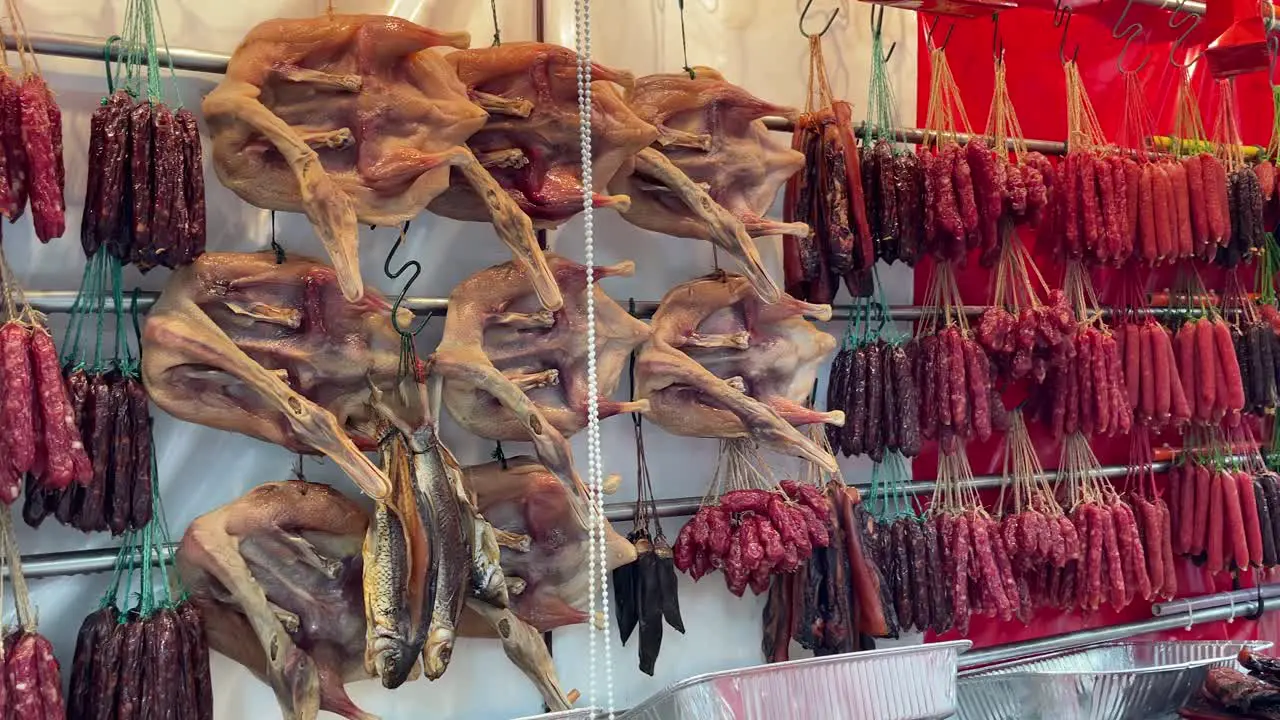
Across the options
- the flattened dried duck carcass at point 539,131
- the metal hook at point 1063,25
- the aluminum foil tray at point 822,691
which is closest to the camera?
the aluminum foil tray at point 822,691

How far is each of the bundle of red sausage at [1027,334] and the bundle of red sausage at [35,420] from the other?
9.97 ft

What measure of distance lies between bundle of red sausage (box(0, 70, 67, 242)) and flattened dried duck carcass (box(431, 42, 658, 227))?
3.37 ft

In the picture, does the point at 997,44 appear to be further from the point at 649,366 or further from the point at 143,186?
the point at 143,186

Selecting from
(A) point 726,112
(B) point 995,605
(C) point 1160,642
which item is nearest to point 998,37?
(A) point 726,112

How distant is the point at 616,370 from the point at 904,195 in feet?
4.36

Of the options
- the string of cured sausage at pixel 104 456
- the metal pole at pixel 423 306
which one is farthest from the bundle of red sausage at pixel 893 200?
the string of cured sausage at pixel 104 456

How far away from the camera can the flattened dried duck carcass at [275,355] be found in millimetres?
2965

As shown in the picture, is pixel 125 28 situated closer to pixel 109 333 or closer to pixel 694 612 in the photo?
pixel 109 333

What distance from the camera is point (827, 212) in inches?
159

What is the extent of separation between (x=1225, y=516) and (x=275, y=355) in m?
3.79

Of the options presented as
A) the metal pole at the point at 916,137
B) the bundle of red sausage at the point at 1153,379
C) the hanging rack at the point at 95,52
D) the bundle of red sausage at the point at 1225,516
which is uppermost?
the metal pole at the point at 916,137

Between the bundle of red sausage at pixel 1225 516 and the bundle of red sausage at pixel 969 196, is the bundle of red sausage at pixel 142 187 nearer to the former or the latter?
the bundle of red sausage at pixel 969 196

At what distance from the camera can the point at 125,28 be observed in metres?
3.22

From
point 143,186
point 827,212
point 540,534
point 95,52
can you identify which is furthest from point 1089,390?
point 95,52
